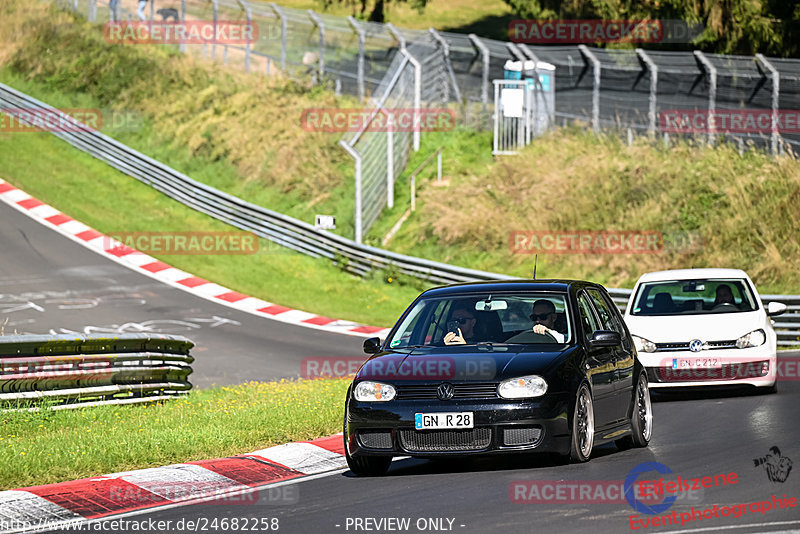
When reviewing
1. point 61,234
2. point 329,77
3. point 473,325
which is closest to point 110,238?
point 61,234

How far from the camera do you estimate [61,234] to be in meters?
33.5

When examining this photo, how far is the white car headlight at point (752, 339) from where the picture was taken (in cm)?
1545

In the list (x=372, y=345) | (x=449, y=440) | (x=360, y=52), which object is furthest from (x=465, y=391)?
(x=360, y=52)

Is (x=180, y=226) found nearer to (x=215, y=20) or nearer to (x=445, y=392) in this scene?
(x=215, y=20)

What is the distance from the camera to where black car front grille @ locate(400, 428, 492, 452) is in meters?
9.68

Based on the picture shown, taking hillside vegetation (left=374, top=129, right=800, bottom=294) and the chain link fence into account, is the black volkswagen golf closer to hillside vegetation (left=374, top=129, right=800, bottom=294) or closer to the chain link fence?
hillside vegetation (left=374, top=129, right=800, bottom=294)

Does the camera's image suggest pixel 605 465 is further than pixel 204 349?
No

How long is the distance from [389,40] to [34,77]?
14.7 metres

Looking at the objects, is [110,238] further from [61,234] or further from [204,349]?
[204,349]

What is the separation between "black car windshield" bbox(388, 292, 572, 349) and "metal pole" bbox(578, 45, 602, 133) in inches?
908

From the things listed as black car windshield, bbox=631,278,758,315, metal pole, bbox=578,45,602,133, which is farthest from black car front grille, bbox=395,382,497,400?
metal pole, bbox=578,45,602,133

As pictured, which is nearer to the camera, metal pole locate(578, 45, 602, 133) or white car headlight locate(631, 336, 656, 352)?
white car headlight locate(631, 336, 656, 352)

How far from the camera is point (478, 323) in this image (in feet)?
35.4

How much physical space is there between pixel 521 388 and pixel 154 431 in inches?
159
